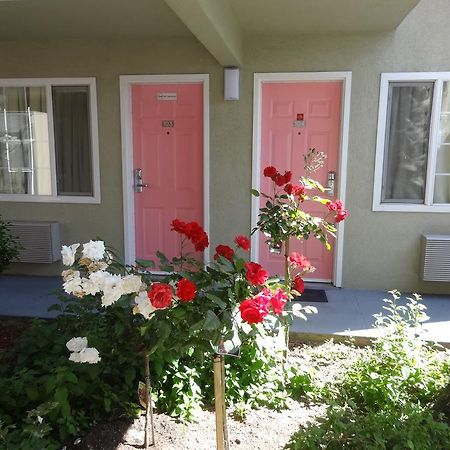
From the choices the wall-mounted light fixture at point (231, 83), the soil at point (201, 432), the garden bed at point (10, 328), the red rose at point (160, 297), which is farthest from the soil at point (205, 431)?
the wall-mounted light fixture at point (231, 83)

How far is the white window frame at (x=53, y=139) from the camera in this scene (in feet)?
15.4

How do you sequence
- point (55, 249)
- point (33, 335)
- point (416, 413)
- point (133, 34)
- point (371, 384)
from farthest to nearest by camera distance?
point (55, 249), point (133, 34), point (33, 335), point (371, 384), point (416, 413)

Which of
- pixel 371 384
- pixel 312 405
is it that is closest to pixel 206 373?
pixel 312 405

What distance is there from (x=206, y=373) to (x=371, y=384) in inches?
36.0

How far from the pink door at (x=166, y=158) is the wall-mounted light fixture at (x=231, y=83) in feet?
1.03

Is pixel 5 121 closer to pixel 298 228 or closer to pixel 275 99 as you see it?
pixel 275 99

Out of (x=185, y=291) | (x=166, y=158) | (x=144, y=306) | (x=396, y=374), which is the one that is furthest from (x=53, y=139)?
(x=396, y=374)

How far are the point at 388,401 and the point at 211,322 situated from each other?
1314 millimetres

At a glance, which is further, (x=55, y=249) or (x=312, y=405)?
(x=55, y=249)

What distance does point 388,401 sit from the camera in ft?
7.72

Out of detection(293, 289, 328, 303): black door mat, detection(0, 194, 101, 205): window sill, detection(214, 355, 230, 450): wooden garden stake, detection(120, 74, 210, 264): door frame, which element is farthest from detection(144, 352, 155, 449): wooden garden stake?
detection(0, 194, 101, 205): window sill

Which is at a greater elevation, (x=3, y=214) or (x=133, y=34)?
(x=133, y=34)

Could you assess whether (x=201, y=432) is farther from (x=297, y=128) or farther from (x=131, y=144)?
(x=131, y=144)

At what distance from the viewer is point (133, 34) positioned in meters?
4.38
